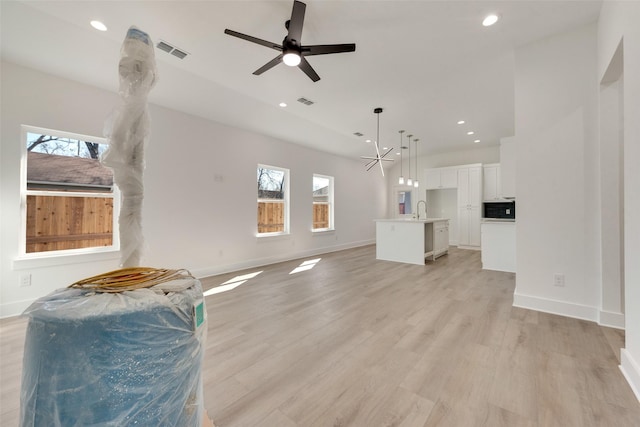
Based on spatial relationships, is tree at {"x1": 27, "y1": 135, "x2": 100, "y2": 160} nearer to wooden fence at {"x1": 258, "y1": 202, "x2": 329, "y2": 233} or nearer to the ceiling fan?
the ceiling fan

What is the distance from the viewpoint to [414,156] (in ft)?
27.8

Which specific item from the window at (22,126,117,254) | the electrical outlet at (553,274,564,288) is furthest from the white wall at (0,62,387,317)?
the electrical outlet at (553,274,564,288)

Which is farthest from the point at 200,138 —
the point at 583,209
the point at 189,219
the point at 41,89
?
the point at 583,209

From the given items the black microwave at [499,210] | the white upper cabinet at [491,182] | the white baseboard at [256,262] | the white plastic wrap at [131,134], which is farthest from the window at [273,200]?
the white upper cabinet at [491,182]

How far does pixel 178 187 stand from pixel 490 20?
177 inches

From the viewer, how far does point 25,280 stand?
2854mm

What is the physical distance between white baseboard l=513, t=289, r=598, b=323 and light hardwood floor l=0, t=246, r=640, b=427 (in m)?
0.13

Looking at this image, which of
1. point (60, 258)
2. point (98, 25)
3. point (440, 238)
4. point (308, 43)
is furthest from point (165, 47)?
point (440, 238)

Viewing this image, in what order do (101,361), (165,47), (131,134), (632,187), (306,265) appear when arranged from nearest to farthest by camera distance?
(101,361)
(131,134)
(632,187)
(165,47)
(306,265)

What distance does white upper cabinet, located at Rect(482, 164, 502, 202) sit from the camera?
22.8 ft

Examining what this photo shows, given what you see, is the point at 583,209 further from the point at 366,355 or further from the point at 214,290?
the point at 214,290

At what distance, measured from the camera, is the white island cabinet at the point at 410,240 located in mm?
5199

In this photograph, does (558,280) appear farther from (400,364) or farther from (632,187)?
(400,364)

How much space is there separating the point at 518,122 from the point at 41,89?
549 centimetres
